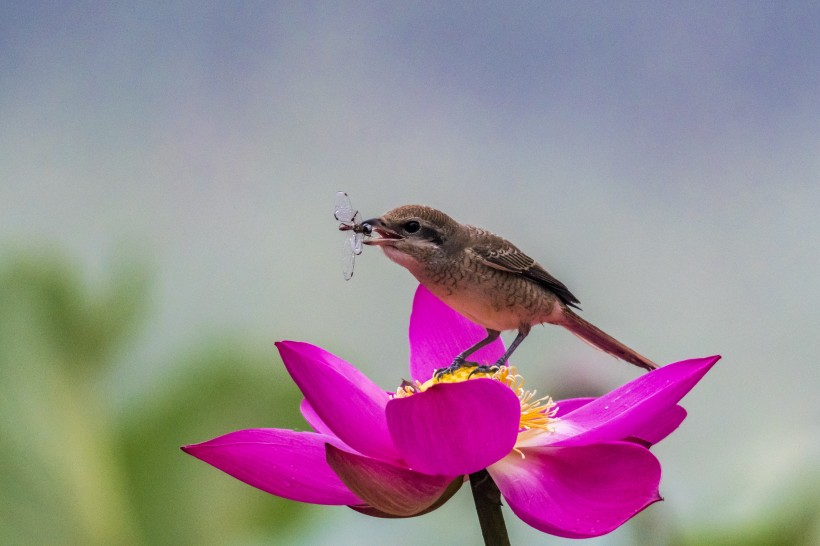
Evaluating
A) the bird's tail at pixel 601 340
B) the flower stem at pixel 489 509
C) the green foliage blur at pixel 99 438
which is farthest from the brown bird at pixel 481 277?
the green foliage blur at pixel 99 438

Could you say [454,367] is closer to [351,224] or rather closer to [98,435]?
[351,224]

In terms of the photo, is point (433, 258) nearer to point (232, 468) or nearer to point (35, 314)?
point (232, 468)

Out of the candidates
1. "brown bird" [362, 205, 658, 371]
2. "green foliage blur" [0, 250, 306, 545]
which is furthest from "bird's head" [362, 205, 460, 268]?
"green foliage blur" [0, 250, 306, 545]

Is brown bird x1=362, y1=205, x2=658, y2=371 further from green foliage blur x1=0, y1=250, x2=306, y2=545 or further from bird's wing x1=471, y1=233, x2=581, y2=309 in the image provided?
green foliage blur x1=0, y1=250, x2=306, y2=545

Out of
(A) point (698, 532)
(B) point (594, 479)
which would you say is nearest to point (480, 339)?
(B) point (594, 479)

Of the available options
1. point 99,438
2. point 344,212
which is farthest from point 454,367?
point 99,438

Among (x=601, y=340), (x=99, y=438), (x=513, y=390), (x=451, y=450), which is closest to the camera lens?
(x=451, y=450)
